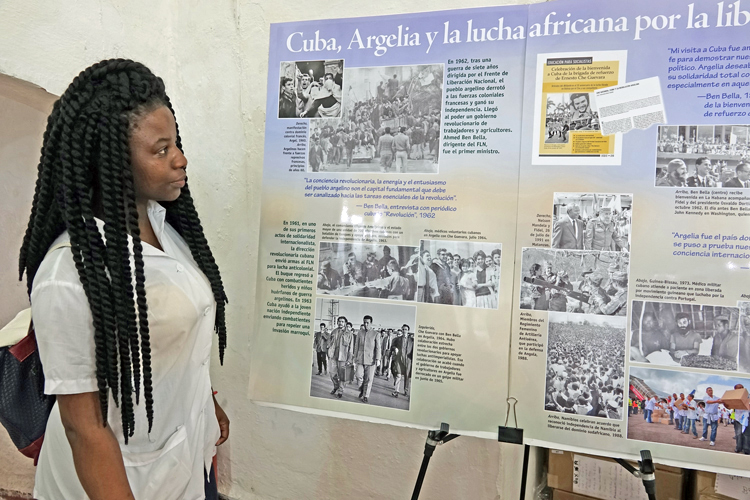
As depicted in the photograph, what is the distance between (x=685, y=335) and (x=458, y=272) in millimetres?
622

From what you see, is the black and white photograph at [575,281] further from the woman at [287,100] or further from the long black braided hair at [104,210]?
the long black braided hair at [104,210]

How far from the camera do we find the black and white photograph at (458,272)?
1506 millimetres

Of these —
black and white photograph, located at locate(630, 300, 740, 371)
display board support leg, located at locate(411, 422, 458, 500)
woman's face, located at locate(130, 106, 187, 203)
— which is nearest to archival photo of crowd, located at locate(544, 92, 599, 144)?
black and white photograph, located at locate(630, 300, 740, 371)

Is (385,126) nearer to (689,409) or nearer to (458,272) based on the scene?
(458,272)

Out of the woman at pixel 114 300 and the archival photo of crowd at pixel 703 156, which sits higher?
the archival photo of crowd at pixel 703 156

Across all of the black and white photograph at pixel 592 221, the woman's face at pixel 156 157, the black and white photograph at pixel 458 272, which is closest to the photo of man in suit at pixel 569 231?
the black and white photograph at pixel 592 221

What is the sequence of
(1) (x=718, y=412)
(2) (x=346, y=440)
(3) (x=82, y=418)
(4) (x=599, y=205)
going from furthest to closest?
(2) (x=346, y=440), (4) (x=599, y=205), (1) (x=718, y=412), (3) (x=82, y=418)

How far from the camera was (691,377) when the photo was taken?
1.34m

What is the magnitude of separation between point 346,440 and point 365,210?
1111 millimetres

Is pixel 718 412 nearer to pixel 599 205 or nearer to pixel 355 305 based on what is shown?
pixel 599 205

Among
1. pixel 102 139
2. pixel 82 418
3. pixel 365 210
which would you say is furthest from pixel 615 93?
pixel 82 418

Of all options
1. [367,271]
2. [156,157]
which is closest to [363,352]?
[367,271]

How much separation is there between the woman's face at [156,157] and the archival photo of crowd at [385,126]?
1.68 ft

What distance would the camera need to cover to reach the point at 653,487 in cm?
133
